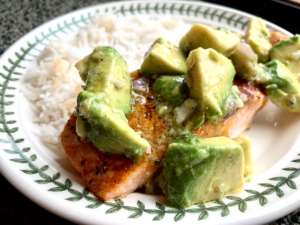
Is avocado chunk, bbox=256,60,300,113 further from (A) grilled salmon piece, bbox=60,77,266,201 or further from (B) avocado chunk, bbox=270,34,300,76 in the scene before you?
(A) grilled salmon piece, bbox=60,77,266,201

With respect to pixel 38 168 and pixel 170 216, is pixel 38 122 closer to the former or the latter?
pixel 38 168

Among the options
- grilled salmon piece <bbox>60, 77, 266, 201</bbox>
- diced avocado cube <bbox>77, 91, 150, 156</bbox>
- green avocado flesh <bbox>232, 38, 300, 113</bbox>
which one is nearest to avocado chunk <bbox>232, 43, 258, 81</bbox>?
green avocado flesh <bbox>232, 38, 300, 113</bbox>

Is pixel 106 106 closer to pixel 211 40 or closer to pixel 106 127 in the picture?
pixel 106 127

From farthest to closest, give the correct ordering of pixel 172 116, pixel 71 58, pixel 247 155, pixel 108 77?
pixel 71 58 → pixel 247 155 → pixel 172 116 → pixel 108 77

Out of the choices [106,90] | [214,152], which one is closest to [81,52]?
[106,90]

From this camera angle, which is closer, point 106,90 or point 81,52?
point 106,90

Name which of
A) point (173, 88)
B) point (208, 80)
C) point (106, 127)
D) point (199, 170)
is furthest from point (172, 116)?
point (106, 127)

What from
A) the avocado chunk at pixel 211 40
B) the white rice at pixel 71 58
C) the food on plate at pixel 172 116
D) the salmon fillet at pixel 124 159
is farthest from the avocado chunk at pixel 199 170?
the white rice at pixel 71 58
